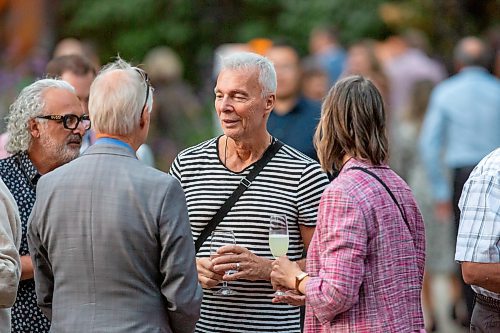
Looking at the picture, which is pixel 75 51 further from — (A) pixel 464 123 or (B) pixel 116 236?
(B) pixel 116 236

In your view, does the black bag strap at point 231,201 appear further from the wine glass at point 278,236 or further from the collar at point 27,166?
the collar at point 27,166

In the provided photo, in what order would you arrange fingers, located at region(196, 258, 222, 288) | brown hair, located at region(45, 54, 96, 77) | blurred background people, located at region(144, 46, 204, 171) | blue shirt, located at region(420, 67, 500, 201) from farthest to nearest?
blurred background people, located at region(144, 46, 204, 171) < blue shirt, located at region(420, 67, 500, 201) < brown hair, located at region(45, 54, 96, 77) < fingers, located at region(196, 258, 222, 288)

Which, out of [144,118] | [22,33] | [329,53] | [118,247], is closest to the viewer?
[118,247]

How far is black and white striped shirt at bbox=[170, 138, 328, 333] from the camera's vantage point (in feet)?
19.0

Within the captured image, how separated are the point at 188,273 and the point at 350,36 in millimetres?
15789

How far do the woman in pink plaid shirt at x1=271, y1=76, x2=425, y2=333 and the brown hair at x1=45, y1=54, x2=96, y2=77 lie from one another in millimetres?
2226

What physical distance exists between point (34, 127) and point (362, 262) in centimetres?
180

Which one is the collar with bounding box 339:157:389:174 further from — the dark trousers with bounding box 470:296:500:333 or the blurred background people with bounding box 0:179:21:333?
the blurred background people with bounding box 0:179:21:333

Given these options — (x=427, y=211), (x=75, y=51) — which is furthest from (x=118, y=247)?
(x=427, y=211)

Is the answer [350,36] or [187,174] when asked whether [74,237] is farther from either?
[350,36]

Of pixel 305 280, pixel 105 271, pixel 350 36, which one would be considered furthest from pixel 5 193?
pixel 350 36

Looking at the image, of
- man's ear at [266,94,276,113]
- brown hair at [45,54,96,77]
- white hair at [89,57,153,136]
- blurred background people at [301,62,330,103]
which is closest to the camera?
white hair at [89,57,153,136]

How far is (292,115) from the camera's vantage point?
8.45m

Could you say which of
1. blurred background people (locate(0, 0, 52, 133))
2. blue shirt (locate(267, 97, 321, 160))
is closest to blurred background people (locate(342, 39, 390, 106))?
blue shirt (locate(267, 97, 321, 160))
